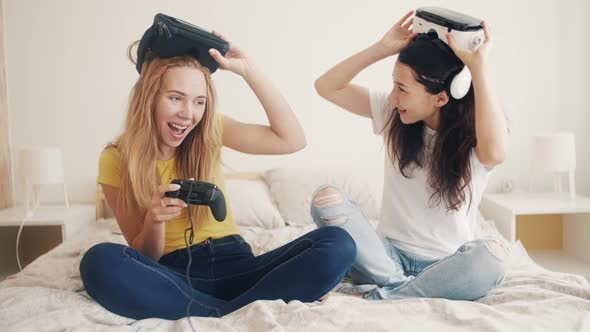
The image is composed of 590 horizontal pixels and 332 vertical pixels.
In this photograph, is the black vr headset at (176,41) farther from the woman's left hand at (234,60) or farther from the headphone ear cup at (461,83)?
the headphone ear cup at (461,83)

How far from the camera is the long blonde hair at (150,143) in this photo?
4.75 ft

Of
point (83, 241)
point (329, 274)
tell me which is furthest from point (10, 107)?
point (329, 274)

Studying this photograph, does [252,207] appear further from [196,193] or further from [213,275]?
[196,193]

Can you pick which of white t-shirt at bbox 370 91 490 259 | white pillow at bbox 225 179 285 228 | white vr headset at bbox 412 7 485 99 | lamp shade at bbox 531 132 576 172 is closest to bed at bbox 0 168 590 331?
white t-shirt at bbox 370 91 490 259

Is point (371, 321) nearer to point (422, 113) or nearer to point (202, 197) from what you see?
point (202, 197)

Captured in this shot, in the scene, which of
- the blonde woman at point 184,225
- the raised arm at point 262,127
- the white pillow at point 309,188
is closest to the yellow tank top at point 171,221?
the blonde woman at point 184,225

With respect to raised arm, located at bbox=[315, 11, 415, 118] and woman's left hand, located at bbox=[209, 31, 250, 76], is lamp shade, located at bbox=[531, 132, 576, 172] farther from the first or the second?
woman's left hand, located at bbox=[209, 31, 250, 76]

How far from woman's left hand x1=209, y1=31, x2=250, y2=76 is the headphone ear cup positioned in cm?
56

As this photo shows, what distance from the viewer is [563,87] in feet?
9.61

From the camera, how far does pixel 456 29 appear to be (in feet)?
4.80

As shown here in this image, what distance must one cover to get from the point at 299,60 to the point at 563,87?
1.37m

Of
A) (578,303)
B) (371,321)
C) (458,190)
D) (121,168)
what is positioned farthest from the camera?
(458,190)

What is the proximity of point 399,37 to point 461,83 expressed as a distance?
0.81 feet

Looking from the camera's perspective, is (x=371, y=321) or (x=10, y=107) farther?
(x=10, y=107)
